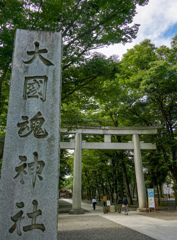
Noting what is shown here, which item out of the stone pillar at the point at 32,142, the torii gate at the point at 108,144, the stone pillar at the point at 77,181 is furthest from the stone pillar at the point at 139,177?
the stone pillar at the point at 32,142

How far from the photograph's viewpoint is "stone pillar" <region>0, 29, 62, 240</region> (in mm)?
3260

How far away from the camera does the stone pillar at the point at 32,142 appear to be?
326 cm

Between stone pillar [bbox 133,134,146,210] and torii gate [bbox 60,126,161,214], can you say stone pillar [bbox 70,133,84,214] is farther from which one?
stone pillar [bbox 133,134,146,210]

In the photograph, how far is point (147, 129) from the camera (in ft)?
48.1

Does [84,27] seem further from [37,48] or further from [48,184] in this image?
[48,184]

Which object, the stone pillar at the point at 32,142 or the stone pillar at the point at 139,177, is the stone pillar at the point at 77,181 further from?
the stone pillar at the point at 32,142

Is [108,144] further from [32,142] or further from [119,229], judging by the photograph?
[32,142]

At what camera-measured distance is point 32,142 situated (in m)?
3.72

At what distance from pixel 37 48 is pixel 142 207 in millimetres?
13121

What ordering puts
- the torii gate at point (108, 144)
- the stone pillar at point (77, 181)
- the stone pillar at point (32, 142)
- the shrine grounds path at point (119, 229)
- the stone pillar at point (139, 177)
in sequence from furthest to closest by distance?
the torii gate at point (108, 144), the stone pillar at point (139, 177), the stone pillar at point (77, 181), the shrine grounds path at point (119, 229), the stone pillar at point (32, 142)

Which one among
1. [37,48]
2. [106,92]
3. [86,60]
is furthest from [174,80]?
[37,48]

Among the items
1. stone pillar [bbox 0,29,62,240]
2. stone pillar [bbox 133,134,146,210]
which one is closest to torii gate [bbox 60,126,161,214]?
stone pillar [bbox 133,134,146,210]

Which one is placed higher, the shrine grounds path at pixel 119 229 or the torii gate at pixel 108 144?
the torii gate at pixel 108 144

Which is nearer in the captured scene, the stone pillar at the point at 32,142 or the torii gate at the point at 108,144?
the stone pillar at the point at 32,142
